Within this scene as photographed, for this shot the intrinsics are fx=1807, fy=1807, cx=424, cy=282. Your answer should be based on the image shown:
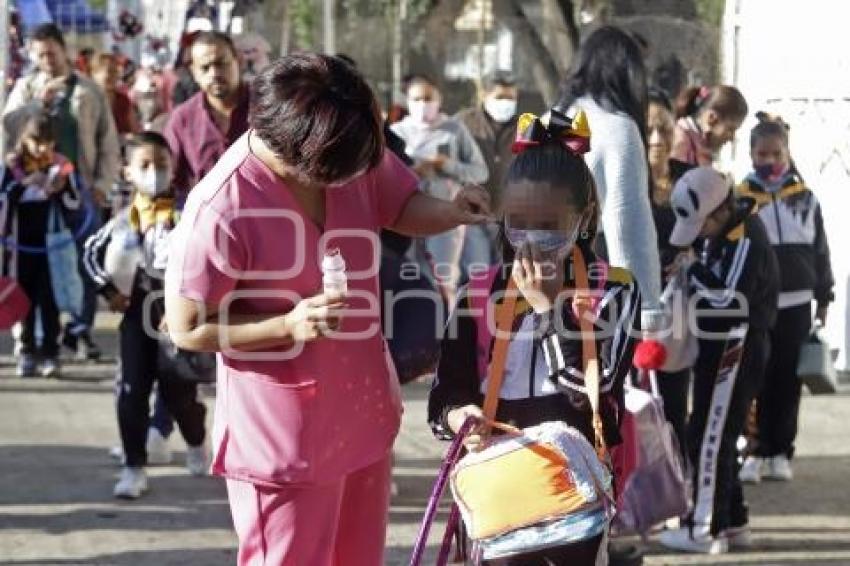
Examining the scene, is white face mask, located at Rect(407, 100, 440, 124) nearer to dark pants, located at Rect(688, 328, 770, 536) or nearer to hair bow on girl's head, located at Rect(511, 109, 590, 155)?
dark pants, located at Rect(688, 328, 770, 536)

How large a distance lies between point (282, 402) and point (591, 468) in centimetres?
75

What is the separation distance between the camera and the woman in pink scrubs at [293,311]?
3861 millimetres

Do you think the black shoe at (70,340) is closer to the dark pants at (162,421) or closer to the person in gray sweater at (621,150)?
the dark pants at (162,421)

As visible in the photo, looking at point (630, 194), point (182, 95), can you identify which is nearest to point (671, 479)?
point (630, 194)

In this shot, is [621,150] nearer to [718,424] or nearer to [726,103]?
[718,424]

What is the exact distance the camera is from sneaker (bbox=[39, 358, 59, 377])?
11.1m

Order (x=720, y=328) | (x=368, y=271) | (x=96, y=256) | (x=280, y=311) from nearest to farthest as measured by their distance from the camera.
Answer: (x=280, y=311) < (x=368, y=271) < (x=720, y=328) < (x=96, y=256)

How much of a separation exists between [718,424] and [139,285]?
8.04 feet

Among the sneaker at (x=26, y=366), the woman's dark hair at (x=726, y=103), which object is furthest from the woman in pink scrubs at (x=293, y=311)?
the sneaker at (x=26, y=366)

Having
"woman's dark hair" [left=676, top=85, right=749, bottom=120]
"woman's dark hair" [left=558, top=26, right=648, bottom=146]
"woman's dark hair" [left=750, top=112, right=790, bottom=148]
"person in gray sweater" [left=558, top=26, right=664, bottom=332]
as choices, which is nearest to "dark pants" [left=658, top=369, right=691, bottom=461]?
"person in gray sweater" [left=558, top=26, right=664, bottom=332]

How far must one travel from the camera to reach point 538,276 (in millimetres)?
4262

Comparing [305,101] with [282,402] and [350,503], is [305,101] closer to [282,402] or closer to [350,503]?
[282,402]

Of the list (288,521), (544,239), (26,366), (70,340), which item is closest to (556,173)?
(544,239)

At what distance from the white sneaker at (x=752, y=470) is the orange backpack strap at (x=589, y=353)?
406 centimetres
